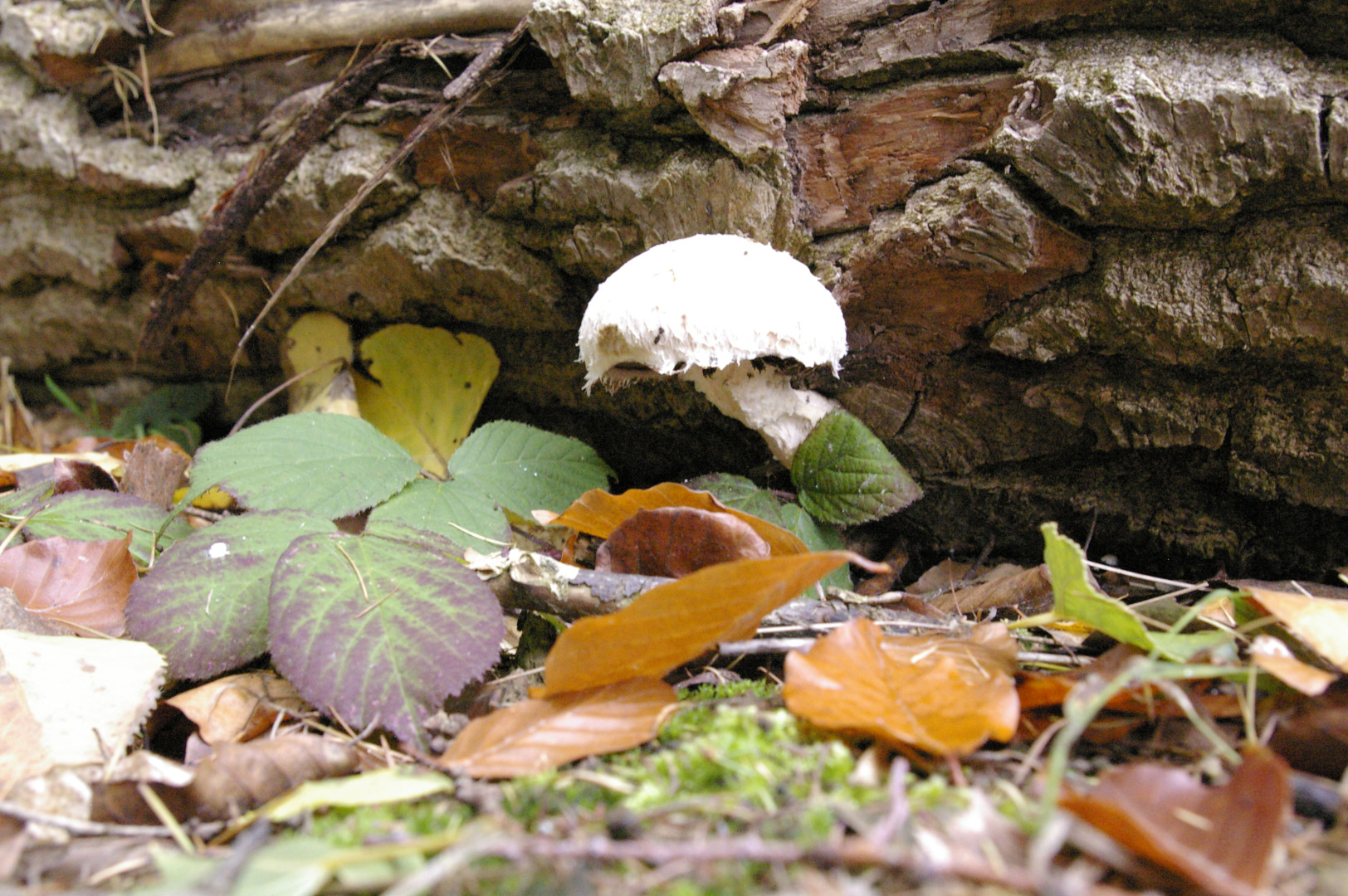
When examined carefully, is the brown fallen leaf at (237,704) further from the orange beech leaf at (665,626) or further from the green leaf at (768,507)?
the green leaf at (768,507)

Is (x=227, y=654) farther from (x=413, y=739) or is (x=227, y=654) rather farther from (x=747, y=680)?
(x=747, y=680)

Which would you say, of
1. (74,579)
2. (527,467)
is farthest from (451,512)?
(74,579)

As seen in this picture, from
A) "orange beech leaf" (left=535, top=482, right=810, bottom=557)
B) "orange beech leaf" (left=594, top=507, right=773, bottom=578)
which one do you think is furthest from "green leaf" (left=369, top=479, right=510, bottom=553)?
"orange beech leaf" (left=594, top=507, right=773, bottom=578)

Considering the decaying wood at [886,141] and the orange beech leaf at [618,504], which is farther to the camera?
the decaying wood at [886,141]

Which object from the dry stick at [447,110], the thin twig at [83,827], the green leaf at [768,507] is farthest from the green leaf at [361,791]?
the dry stick at [447,110]

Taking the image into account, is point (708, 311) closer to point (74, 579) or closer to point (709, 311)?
point (709, 311)

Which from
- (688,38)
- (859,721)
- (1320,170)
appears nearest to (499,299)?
(688,38)
